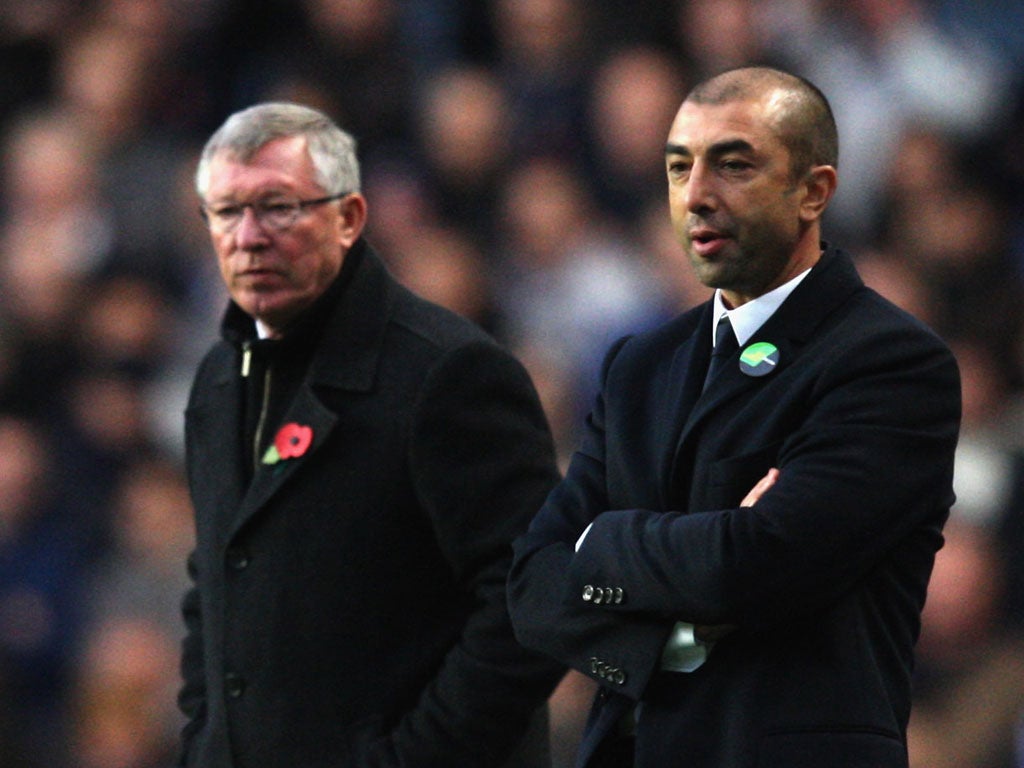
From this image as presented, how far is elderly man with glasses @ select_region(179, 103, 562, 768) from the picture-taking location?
3699mm

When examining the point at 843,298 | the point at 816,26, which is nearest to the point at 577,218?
the point at 816,26

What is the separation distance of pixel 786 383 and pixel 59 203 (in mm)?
5862

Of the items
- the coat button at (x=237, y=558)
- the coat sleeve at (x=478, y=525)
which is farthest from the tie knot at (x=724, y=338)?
the coat button at (x=237, y=558)

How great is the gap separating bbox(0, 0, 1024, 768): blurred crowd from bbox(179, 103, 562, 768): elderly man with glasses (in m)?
2.55

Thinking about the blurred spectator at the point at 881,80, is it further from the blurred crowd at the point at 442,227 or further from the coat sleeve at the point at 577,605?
the coat sleeve at the point at 577,605

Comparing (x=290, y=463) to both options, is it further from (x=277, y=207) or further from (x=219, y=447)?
(x=277, y=207)

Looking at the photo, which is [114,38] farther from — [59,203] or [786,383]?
[786,383]

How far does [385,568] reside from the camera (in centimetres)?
374

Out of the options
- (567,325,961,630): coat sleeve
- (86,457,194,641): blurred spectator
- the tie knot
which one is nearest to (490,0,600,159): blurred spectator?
(86,457,194,641): blurred spectator

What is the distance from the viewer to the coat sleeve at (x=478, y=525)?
12.0 feet

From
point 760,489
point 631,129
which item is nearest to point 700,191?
point 760,489

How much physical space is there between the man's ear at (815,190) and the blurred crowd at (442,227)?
3079mm

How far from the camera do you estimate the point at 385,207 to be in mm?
7844

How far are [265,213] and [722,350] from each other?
1.07 metres
